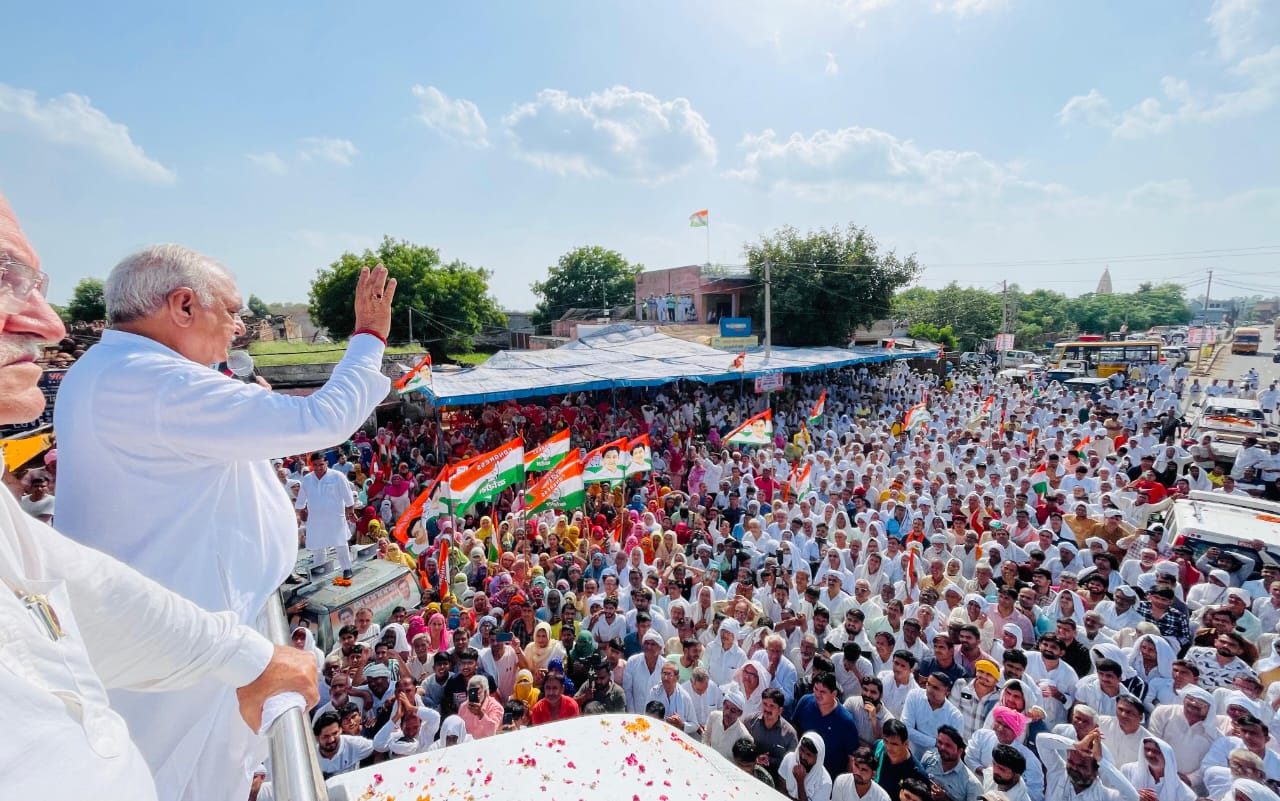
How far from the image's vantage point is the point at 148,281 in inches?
→ 56.2

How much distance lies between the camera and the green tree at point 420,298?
31484 millimetres

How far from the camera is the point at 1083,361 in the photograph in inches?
1137

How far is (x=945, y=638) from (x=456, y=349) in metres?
32.8

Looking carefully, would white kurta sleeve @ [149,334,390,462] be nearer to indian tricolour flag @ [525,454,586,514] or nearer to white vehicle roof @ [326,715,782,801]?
white vehicle roof @ [326,715,782,801]

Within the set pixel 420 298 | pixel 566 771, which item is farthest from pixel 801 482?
pixel 420 298

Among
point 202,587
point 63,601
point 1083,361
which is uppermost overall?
point 63,601

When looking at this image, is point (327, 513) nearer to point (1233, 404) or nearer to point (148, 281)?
point (148, 281)

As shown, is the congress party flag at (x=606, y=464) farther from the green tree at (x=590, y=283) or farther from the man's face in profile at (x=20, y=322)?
the green tree at (x=590, y=283)

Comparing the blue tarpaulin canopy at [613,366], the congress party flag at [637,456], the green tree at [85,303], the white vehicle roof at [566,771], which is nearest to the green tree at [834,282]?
the blue tarpaulin canopy at [613,366]

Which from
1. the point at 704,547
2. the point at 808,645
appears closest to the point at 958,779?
→ the point at 808,645

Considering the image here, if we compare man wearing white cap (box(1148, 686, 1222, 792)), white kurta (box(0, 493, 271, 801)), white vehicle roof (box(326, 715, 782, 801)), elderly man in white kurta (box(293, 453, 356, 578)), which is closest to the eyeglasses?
white kurta (box(0, 493, 271, 801))

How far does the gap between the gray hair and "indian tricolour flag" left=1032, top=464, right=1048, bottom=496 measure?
1135cm

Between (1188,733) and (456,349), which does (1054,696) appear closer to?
(1188,733)

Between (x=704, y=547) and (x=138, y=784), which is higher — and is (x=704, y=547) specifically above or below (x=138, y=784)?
below
